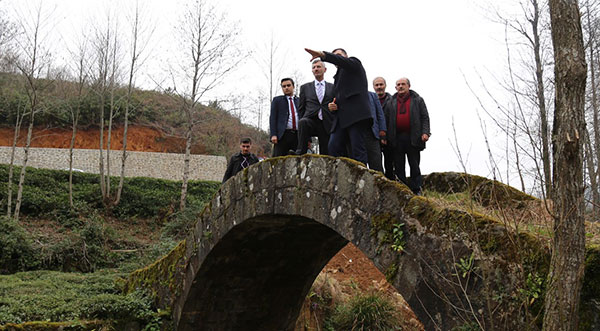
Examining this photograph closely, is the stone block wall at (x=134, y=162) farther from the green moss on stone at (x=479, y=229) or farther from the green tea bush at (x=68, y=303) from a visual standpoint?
the green moss on stone at (x=479, y=229)

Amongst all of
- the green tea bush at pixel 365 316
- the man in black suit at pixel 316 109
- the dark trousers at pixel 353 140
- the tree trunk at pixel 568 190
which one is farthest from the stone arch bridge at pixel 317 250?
the green tea bush at pixel 365 316

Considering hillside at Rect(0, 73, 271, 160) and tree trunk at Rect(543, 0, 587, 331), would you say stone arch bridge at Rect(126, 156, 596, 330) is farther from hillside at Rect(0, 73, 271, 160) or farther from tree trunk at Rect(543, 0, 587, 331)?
hillside at Rect(0, 73, 271, 160)

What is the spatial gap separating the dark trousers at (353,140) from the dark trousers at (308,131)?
627 mm

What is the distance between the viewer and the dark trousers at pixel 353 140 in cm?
542

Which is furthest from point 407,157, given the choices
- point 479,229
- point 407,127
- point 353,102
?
point 479,229

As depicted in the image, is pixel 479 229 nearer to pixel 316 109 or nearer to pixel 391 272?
pixel 391 272

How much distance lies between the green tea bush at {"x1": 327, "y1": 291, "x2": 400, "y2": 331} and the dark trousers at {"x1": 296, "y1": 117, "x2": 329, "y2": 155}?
4954 mm

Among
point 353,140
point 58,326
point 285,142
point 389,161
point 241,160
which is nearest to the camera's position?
point 353,140

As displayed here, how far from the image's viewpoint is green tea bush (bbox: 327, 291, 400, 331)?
994 cm

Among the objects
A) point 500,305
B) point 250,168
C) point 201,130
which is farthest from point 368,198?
point 201,130

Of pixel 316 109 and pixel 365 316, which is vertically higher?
pixel 316 109

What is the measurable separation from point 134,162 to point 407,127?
2018 centimetres

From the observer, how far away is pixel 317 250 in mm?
7742

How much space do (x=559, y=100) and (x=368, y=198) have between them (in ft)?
5.89
